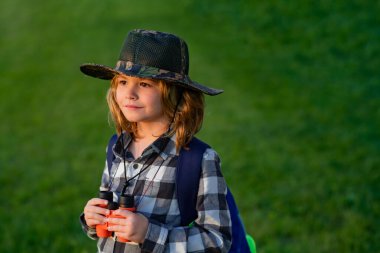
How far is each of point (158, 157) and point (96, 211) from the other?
1.34ft

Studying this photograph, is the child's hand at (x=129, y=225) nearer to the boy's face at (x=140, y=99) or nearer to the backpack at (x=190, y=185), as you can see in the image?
the backpack at (x=190, y=185)

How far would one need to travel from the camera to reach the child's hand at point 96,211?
2.78 m

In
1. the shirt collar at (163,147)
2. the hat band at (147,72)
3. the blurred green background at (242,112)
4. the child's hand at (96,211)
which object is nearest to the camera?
the child's hand at (96,211)

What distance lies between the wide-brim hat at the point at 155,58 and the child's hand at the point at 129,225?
0.64 m

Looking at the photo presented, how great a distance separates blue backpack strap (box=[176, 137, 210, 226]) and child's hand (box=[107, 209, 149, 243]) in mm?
237

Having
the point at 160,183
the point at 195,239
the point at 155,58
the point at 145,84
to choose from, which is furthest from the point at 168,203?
the point at 155,58

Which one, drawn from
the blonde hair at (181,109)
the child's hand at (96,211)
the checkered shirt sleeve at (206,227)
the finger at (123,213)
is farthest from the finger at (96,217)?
the blonde hair at (181,109)

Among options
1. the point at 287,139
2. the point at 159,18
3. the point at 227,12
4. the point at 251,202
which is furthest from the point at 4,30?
the point at 251,202

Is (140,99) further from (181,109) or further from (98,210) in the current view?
(98,210)

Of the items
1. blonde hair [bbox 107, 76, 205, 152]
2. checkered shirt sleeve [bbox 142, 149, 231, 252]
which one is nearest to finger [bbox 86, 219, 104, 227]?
checkered shirt sleeve [bbox 142, 149, 231, 252]

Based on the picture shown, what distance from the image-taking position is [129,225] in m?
2.67

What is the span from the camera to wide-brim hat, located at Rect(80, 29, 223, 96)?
9.57ft

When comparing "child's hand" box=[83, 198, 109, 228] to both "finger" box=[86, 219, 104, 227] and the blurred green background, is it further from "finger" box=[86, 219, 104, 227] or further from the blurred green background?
the blurred green background

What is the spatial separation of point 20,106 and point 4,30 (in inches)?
287
